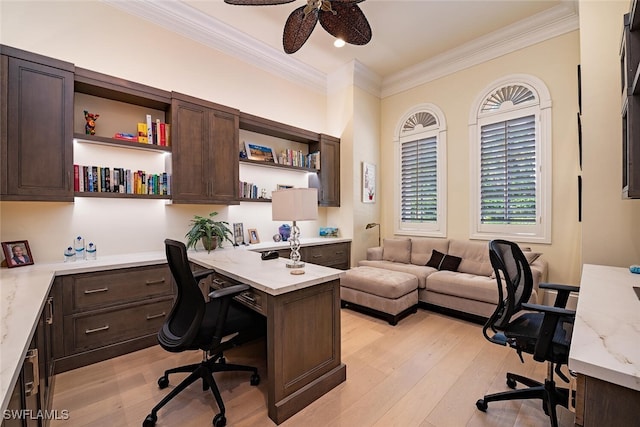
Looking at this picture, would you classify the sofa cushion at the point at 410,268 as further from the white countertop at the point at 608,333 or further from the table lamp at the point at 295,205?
the table lamp at the point at 295,205

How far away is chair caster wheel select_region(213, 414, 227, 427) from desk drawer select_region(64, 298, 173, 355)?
4.61 feet

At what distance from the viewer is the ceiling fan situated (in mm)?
2213

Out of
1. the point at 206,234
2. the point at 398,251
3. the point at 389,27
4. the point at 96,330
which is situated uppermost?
the point at 389,27

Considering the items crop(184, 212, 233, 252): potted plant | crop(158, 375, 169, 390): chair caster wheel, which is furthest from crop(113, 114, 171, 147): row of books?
crop(158, 375, 169, 390): chair caster wheel

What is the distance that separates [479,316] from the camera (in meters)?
3.18

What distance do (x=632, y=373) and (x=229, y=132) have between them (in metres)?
3.67

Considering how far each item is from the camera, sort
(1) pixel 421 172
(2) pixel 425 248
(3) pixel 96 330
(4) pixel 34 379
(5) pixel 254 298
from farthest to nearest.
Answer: (1) pixel 421 172 → (2) pixel 425 248 → (3) pixel 96 330 → (5) pixel 254 298 → (4) pixel 34 379

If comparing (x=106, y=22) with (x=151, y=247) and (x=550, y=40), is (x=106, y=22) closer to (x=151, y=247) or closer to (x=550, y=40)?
(x=151, y=247)

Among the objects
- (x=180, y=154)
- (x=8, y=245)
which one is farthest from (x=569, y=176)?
(x=8, y=245)

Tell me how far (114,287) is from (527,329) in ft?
10.6

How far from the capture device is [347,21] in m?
2.38

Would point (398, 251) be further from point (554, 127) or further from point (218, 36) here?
point (218, 36)

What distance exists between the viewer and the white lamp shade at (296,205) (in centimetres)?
208

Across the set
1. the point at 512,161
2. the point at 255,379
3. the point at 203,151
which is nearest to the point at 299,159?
the point at 203,151
